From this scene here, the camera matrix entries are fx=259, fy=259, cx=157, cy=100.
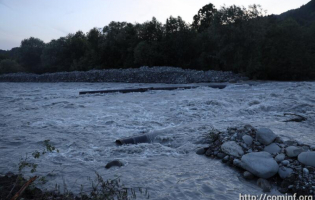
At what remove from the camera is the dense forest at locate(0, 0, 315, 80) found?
26469mm

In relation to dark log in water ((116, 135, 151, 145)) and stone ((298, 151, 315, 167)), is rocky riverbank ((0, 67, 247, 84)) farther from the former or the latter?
stone ((298, 151, 315, 167))

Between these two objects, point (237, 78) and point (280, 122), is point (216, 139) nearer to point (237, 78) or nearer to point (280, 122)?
point (280, 122)

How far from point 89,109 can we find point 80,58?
35.8 meters

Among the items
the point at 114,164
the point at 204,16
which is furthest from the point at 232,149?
the point at 204,16

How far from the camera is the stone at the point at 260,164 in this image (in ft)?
14.6

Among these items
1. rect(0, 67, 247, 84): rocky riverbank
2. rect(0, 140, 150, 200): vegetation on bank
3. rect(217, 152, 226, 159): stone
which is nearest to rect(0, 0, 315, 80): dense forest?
rect(0, 67, 247, 84): rocky riverbank

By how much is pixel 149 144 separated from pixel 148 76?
21.4 m

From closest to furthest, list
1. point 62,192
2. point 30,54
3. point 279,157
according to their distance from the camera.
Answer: point 62,192 → point 279,157 → point 30,54

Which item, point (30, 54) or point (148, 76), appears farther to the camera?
point (30, 54)

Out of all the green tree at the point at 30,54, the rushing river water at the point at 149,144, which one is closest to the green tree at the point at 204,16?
the green tree at the point at 30,54

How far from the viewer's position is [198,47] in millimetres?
34562

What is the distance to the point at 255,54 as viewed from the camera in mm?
26500

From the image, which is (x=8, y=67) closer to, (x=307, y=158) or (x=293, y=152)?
(x=293, y=152)

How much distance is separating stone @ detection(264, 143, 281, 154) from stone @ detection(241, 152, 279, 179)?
346mm
